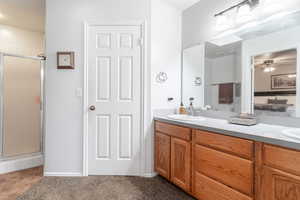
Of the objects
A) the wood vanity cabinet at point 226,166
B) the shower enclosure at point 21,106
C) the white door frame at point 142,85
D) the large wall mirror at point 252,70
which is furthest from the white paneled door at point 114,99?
the shower enclosure at point 21,106

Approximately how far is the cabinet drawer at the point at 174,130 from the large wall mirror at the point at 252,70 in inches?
24.5

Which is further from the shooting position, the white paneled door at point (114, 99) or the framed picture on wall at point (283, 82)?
the white paneled door at point (114, 99)

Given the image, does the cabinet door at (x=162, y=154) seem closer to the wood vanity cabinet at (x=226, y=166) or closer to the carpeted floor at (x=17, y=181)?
the wood vanity cabinet at (x=226, y=166)

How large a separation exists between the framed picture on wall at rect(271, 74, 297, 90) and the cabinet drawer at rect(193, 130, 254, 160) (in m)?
0.74

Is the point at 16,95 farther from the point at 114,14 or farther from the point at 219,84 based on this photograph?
the point at 219,84

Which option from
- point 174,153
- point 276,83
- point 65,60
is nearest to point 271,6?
point 276,83

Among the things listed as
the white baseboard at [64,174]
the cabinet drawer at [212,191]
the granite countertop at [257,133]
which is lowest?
the white baseboard at [64,174]

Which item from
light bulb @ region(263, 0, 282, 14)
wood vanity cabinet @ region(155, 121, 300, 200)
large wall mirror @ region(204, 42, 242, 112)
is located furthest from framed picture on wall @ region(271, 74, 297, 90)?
wood vanity cabinet @ region(155, 121, 300, 200)

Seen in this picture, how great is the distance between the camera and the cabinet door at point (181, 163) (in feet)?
5.72

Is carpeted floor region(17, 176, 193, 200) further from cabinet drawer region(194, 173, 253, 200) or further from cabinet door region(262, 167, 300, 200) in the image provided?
cabinet door region(262, 167, 300, 200)

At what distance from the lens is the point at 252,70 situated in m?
1.79

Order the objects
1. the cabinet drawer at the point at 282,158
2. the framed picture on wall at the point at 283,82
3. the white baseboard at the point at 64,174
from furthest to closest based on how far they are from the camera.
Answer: the white baseboard at the point at 64,174 < the framed picture on wall at the point at 283,82 < the cabinet drawer at the point at 282,158

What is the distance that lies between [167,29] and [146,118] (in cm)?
136

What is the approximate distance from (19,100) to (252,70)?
147 inches
